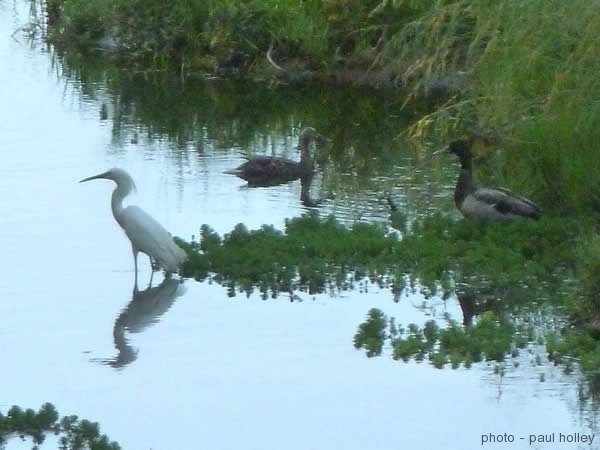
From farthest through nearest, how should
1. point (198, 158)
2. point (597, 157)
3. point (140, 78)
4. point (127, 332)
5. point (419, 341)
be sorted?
point (140, 78) → point (198, 158) → point (597, 157) → point (127, 332) → point (419, 341)

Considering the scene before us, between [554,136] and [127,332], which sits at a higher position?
[554,136]

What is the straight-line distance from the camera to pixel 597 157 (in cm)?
1186

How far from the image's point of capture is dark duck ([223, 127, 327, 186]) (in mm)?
14891

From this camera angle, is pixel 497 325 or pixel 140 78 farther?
pixel 140 78

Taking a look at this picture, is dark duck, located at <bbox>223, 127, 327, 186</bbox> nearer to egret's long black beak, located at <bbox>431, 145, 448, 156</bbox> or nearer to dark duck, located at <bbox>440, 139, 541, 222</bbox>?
egret's long black beak, located at <bbox>431, 145, 448, 156</bbox>

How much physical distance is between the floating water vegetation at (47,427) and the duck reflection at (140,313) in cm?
144

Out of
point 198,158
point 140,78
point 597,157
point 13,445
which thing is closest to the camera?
point 13,445

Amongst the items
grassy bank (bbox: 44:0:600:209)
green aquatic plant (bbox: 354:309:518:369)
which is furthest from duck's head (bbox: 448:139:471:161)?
green aquatic plant (bbox: 354:309:518:369)

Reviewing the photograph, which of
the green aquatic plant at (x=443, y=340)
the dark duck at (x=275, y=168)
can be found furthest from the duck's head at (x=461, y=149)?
the green aquatic plant at (x=443, y=340)

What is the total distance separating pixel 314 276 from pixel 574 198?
7.69 feet

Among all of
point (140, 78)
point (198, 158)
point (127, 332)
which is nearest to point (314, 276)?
point (127, 332)

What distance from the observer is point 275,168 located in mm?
15109

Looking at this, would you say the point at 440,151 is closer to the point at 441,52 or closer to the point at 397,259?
the point at 441,52

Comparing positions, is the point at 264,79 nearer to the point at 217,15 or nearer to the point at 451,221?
the point at 217,15
